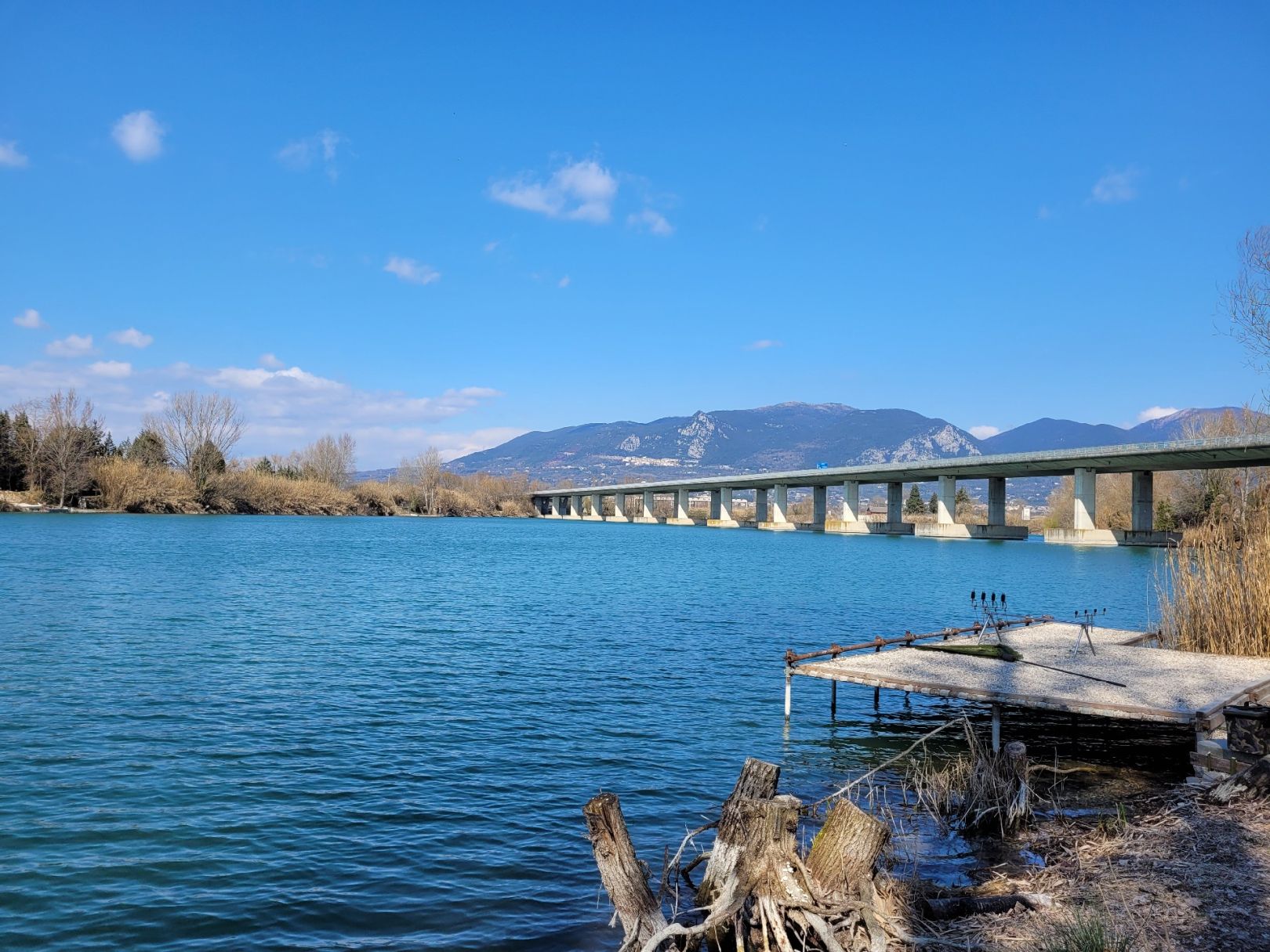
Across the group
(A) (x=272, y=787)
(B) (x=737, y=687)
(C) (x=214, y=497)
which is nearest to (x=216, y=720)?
(A) (x=272, y=787)

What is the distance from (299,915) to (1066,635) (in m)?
19.4

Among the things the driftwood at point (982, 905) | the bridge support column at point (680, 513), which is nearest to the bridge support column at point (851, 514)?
the bridge support column at point (680, 513)

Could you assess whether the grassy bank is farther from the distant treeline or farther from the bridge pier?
the bridge pier

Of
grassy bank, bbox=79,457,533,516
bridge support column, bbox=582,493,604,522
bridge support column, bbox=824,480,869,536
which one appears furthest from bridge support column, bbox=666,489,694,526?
bridge support column, bbox=824,480,869,536

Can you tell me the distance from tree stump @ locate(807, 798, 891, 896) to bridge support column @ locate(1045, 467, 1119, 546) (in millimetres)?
85930

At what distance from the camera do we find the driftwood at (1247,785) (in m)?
9.44

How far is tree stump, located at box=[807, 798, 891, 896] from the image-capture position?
260 inches

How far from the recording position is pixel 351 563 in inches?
1954

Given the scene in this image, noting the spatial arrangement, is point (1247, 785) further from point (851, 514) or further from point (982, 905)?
point (851, 514)

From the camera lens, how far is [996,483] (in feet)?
335

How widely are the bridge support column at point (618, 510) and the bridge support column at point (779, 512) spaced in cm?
4671

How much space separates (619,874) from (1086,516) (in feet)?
294

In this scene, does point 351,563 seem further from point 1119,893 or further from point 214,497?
point 214,497

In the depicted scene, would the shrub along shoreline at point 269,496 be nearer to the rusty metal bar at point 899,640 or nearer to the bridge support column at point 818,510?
the bridge support column at point 818,510
